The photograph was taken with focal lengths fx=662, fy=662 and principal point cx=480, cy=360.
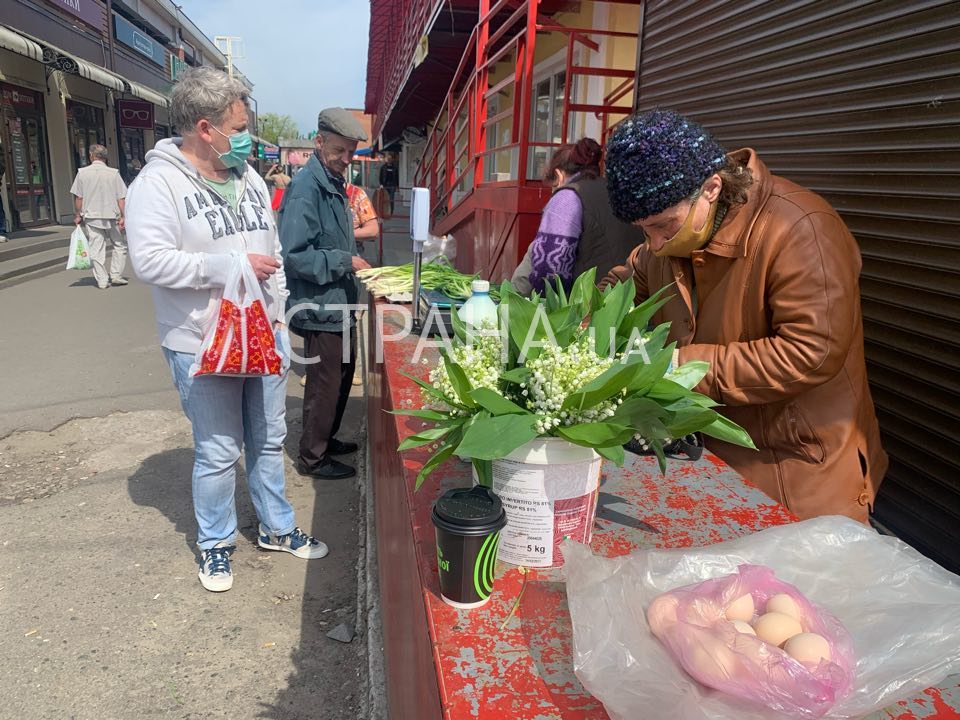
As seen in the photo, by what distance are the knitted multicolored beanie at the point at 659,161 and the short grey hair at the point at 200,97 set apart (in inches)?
62.2

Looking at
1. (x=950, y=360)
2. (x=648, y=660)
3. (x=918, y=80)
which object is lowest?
(x=648, y=660)

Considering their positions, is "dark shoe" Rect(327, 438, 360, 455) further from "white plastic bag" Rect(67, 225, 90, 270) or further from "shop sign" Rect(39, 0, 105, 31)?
"shop sign" Rect(39, 0, 105, 31)

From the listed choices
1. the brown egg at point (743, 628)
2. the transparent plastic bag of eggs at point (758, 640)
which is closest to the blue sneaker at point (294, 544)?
the transparent plastic bag of eggs at point (758, 640)

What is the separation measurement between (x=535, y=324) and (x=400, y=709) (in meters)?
1.06

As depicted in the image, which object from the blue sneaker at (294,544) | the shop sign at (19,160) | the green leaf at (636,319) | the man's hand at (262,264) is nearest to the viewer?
the green leaf at (636,319)

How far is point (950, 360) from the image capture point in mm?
2277

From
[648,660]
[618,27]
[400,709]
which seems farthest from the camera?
[618,27]

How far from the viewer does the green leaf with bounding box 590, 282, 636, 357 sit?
1520mm

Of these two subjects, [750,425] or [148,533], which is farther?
[148,533]

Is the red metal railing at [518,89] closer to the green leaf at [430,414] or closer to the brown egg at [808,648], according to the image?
the green leaf at [430,414]

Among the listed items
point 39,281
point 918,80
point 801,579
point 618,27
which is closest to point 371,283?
point 918,80

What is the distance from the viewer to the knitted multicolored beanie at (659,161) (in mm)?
1704

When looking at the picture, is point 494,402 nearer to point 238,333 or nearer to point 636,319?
point 636,319

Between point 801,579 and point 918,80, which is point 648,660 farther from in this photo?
point 918,80
